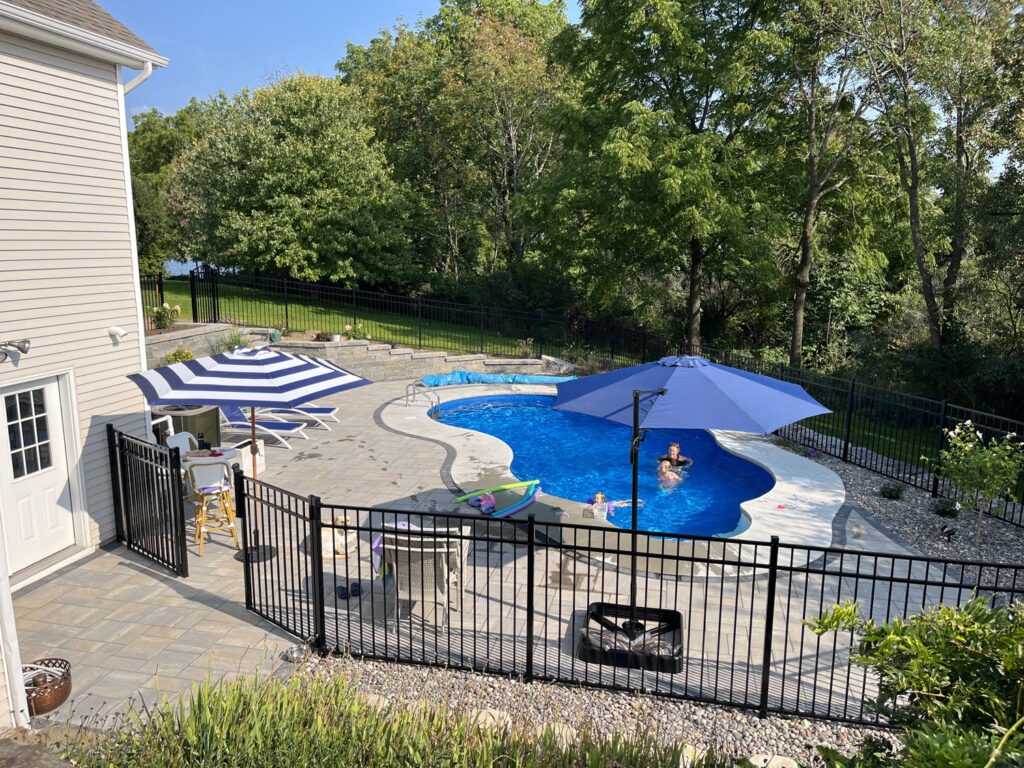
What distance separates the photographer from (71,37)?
809cm

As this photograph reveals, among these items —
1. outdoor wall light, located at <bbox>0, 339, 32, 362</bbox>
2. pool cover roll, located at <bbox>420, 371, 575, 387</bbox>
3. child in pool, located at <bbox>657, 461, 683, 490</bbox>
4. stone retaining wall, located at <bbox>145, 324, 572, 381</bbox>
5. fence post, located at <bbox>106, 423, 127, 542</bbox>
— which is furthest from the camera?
pool cover roll, located at <bbox>420, 371, 575, 387</bbox>

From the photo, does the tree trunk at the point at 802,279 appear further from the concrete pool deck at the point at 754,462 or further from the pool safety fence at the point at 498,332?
the concrete pool deck at the point at 754,462

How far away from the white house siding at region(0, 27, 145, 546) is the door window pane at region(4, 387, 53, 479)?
1.11 ft

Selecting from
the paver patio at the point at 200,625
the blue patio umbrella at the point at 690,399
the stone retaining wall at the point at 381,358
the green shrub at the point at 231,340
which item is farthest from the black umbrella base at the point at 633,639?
the green shrub at the point at 231,340

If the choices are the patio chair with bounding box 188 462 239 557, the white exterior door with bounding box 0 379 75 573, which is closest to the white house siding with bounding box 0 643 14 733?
the white exterior door with bounding box 0 379 75 573

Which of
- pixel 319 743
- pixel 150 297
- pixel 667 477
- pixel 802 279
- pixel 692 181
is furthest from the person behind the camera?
pixel 802 279

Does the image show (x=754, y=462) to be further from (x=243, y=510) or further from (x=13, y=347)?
(x=13, y=347)

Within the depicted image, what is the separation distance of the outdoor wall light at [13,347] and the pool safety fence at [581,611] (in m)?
2.77

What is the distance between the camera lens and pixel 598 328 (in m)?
25.6

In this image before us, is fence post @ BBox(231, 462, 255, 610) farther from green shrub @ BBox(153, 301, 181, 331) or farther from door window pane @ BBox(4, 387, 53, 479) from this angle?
green shrub @ BBox(153, 301, 181, 331)

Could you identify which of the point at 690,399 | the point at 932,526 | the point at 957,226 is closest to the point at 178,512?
the point at 690,399

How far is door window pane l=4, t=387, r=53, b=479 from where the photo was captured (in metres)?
8.22

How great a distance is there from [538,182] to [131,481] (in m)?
18.6

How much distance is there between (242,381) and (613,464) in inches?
351
